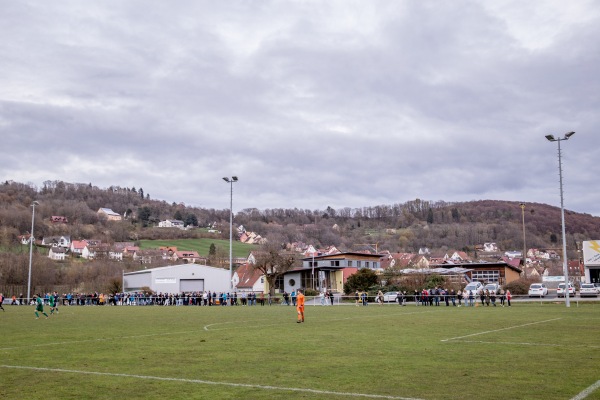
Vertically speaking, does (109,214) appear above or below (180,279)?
above

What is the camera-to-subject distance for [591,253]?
250 ft

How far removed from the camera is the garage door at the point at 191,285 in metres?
86.7

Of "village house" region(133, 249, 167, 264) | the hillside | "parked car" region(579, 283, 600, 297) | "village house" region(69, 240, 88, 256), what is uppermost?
the hillside

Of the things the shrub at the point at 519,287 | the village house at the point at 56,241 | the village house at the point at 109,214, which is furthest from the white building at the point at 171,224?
the shrub at the point at 519,287

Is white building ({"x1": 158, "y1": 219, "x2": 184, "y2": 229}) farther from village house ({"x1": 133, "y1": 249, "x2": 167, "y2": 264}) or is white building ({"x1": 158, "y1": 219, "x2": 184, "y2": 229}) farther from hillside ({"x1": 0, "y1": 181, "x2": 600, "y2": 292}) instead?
village house ({"x1": 133, "y1": 249, "x2": 167, "y2": 264})

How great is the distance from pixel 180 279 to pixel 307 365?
248 ft

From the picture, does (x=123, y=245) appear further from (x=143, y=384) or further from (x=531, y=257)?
(x=143, y=384)

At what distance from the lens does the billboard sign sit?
7575 cm

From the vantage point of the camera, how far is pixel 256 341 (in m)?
18.9

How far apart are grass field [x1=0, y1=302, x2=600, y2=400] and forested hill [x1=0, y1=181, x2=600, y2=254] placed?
374 feet

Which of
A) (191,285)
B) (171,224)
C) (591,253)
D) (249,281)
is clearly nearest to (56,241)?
(171,224)

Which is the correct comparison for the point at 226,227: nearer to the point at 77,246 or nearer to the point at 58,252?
the point at 77,246

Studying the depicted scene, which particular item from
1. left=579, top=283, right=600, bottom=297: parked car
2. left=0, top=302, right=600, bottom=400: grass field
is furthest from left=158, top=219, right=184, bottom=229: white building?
left=0, top=302, right=600, bottom=400: grass field

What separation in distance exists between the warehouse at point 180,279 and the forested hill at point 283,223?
46507mm
